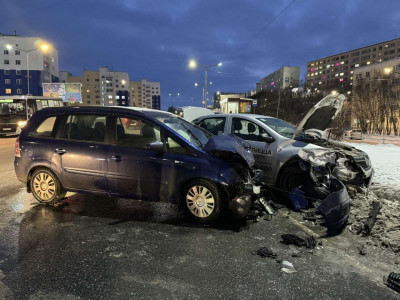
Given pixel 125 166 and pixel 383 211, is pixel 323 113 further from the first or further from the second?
pixel 125 166

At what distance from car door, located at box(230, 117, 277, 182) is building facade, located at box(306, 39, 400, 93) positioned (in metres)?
106

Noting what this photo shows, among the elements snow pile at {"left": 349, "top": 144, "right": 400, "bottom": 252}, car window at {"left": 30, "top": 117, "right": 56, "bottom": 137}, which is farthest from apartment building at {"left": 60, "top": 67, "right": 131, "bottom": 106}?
snow pile at {"left": 349, "top": 144, "right": 400, "bottom": 252}

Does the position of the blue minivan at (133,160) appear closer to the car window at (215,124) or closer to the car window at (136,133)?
the car window at (136,133)

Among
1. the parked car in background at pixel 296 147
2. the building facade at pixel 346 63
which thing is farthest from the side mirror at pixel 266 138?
the building facade at pixel 346 63

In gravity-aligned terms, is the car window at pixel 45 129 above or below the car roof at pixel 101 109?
below

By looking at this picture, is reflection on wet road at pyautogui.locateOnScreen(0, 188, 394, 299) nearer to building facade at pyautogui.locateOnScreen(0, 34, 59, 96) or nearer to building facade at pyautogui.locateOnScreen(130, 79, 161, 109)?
building facade at pyautogui.locateOnScreen(0, 34, 59, 96)

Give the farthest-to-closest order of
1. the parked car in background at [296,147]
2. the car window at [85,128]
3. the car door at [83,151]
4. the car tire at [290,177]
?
the car tire at [290,177] → the parked car in background at [296,147] → the car window at [85,128] → the car door at [83,151]

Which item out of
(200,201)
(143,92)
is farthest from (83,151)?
(143,92)

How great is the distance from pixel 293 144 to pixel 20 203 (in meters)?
5.47

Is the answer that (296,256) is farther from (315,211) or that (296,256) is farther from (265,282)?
(315,211)

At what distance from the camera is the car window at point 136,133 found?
16.4 feet

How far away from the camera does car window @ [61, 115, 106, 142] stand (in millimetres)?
5180

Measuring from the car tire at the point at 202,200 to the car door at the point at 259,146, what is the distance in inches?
82.9

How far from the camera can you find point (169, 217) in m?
5.09
